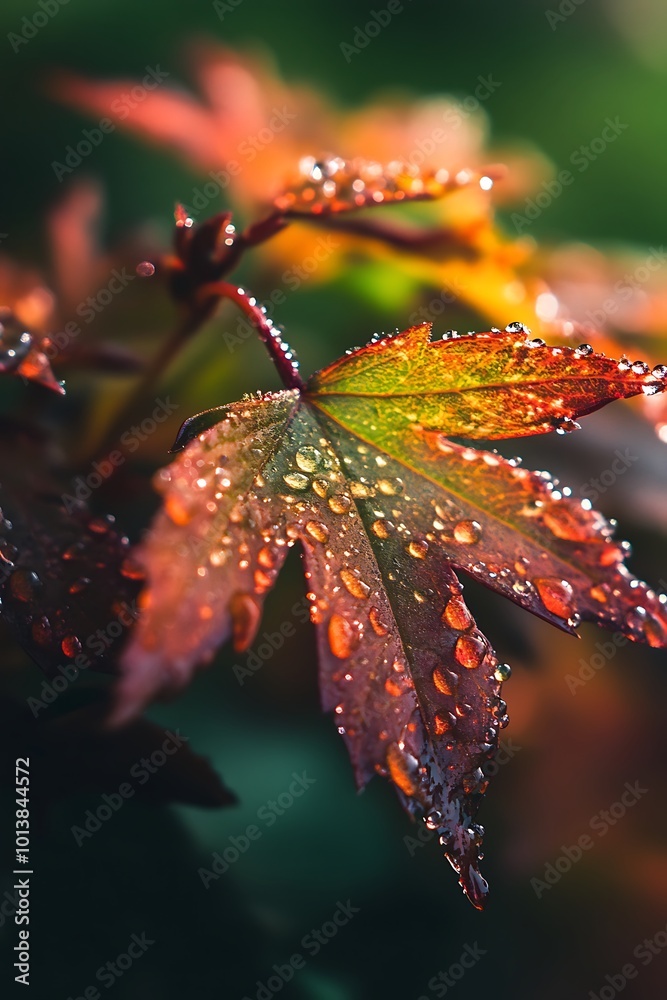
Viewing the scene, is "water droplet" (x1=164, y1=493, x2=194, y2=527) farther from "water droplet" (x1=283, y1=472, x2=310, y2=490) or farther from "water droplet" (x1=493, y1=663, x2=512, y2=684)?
"water droplet" (x1=493, y1=663, x2=512, y2=684)

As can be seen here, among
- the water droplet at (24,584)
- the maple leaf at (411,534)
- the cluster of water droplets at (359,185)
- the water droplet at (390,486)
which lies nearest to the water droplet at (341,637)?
the maple leaf at (411,534)

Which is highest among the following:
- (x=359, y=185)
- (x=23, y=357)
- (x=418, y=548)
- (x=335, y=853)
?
(x=359, y=185)

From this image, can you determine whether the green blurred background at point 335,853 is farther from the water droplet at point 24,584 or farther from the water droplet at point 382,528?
the water droplet at point 382,528

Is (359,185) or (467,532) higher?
(359,185)

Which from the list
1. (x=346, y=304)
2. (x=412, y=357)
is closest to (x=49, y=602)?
(x=412, y=357)

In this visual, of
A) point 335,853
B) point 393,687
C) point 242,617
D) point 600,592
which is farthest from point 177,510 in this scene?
point 335,853

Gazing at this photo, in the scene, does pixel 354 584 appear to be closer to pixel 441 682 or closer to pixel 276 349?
pixel 441 682

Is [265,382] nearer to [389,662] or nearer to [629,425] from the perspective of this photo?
[629,425]
